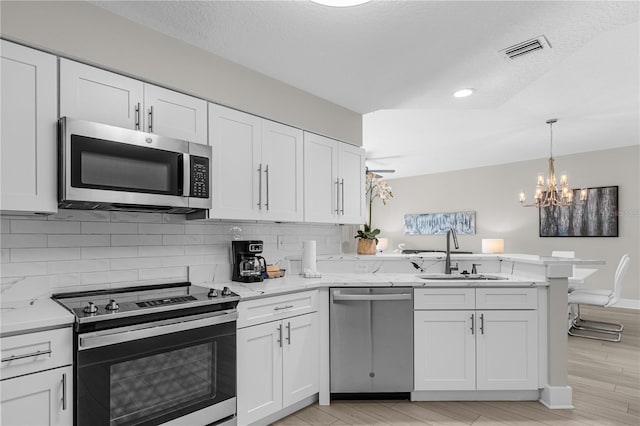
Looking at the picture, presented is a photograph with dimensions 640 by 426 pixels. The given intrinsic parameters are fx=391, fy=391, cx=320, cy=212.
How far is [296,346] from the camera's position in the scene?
2650 mm

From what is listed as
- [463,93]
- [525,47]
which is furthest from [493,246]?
[525,47]

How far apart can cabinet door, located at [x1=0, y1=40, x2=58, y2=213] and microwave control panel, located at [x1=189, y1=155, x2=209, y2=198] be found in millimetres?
697

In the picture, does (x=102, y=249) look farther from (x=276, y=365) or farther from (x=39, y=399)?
(x=276, y=365)

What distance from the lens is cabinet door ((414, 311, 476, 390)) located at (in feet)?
9.30

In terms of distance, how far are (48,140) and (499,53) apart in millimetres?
2681

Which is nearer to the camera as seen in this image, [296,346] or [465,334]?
[296,346]

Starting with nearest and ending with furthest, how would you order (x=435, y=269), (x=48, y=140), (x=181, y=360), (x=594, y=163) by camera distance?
(x=48, y=140) < (x=181, y=360) < (x=435, y=269) < (x=594, y=163)

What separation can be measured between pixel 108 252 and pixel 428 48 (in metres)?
2.36

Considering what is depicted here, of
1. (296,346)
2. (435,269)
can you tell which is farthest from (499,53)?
(296,346)

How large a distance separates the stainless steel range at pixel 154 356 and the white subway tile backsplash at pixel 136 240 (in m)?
0.28

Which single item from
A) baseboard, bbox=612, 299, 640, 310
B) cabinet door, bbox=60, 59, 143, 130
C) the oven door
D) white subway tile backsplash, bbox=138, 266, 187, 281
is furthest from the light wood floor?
baseboard, bbox=612, 299, 640, 310

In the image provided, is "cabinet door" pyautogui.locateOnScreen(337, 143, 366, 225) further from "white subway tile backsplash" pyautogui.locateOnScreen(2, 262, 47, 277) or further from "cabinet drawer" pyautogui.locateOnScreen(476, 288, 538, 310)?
"white subway tile backsplash" pyautogui.locateOnScreen(2, 262, 47, 277)

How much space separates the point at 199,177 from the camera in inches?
93.9

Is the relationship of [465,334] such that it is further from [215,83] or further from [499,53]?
[215,83]
